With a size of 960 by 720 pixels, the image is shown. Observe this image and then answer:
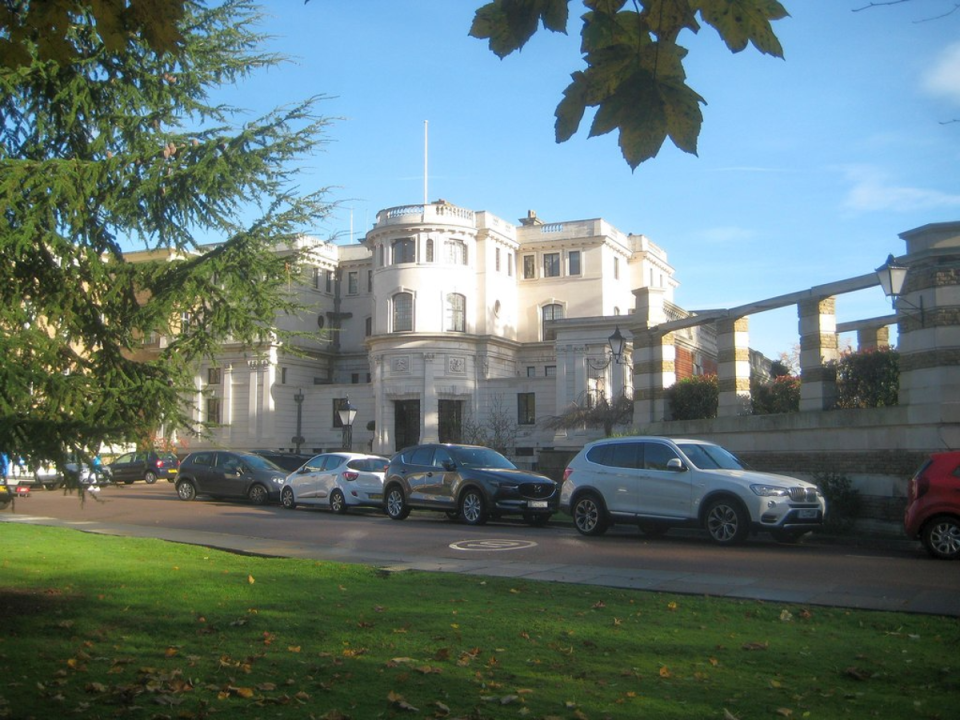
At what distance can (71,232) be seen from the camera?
1244 cm

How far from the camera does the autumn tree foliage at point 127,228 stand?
11.7 m

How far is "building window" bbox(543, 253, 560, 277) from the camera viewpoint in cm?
6562

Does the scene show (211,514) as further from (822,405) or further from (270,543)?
(822,405)

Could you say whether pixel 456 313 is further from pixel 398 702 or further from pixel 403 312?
pixel 398 702

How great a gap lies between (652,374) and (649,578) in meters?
14.4

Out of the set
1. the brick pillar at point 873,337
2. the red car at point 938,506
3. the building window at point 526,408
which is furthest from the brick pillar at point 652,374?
the building window at point 526,408

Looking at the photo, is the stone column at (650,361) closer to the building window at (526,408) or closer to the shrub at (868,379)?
the shrub at (868,379)

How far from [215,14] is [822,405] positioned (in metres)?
13.5

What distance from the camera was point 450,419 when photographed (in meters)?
57.6

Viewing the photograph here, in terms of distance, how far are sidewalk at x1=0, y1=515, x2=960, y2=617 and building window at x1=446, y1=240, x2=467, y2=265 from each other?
44558 millimetres

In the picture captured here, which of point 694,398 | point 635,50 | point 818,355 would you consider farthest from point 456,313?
point 635,50

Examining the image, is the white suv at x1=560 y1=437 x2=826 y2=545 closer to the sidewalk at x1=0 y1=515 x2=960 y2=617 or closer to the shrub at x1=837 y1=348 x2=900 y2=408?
the sidewalk at x1=0 y1=515 x2=960 y2=617

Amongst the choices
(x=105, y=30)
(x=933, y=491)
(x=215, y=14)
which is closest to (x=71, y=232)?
(x=215, y=14)

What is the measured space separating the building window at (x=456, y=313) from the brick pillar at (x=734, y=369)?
37777mm
